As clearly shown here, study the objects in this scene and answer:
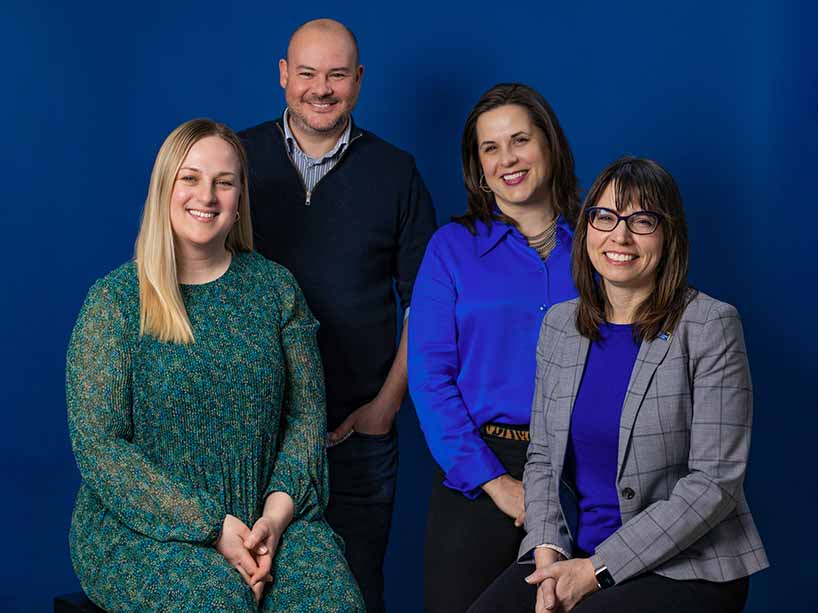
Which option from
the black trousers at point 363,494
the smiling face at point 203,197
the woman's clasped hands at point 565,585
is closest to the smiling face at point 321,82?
the smiling face at point 203,197

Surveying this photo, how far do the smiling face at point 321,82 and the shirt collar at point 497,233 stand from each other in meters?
0.55

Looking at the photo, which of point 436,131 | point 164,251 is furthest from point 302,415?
point 436,131

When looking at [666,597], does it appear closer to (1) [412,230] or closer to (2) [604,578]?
(2) [604,578]

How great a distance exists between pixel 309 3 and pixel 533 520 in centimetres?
201

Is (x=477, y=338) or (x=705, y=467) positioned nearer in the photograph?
(x=705, y=467)

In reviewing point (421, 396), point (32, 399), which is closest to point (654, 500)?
point (421, 396)

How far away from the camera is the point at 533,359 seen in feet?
8.13

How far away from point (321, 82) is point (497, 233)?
67 centimetres

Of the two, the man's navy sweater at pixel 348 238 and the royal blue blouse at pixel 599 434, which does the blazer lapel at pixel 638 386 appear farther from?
the man's navy sweater at pixel 348 238

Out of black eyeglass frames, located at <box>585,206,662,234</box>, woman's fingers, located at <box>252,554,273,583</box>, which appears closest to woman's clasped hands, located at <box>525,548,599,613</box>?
woman's fingers, located at <box>252,554,273,583</box>

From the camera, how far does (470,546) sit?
7.92 feet

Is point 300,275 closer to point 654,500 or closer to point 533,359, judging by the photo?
point 533,359

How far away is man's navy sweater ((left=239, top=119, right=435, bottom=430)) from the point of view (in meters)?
2.83

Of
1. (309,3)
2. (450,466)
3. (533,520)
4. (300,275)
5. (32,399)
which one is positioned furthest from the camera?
(309,3)
